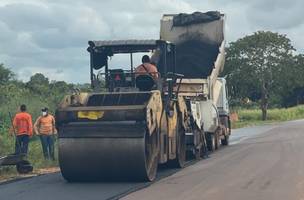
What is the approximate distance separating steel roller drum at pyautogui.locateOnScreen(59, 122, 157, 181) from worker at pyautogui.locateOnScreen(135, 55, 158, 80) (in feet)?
6.03

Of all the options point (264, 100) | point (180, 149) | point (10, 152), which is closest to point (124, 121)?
point (180, 149)

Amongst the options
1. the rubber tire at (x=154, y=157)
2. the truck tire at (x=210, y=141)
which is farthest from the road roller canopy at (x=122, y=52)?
the truck tire at (x=210, y=141)

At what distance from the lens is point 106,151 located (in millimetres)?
11445

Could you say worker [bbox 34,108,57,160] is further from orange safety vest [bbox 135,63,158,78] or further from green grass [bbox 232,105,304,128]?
green grass [bbox 232,105,304,128]

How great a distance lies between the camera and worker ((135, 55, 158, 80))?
43.3ft

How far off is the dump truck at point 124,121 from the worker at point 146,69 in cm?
6

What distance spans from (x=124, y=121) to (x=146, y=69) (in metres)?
1.91

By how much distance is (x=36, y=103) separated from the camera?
86.6ft

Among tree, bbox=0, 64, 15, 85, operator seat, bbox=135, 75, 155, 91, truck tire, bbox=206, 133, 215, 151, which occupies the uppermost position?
tree, bbox=0, 64, 15, 85

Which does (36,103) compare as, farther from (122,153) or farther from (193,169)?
(122,153)

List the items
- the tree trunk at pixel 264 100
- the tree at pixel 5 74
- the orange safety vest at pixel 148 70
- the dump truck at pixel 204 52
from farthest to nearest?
the tree trunk at pixel 264 100 < the tree at pixel 5 74 < the dump truck at pixel 204 52 < the orange safety vest at pixel 148 70

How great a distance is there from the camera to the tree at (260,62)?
5353cm

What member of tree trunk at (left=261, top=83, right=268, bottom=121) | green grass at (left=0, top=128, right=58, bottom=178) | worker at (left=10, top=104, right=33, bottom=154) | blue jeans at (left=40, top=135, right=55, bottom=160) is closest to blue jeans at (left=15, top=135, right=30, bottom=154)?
worker at (left=10, top=104, right=33, bottom=154)

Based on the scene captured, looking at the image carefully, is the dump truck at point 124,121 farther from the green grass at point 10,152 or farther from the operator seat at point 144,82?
the green grass at point 10,152
